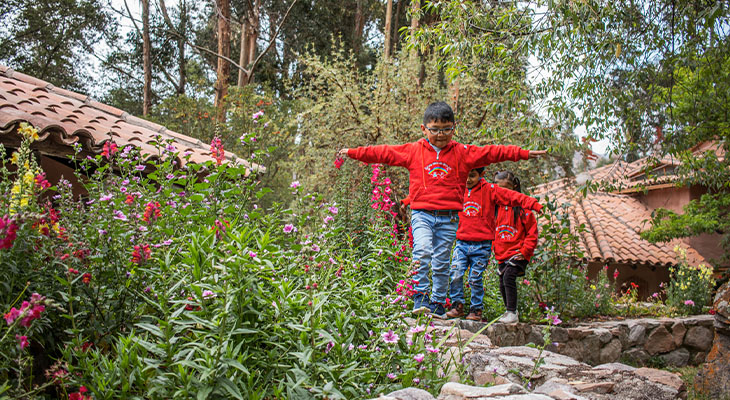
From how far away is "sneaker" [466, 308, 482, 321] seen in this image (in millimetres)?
4361

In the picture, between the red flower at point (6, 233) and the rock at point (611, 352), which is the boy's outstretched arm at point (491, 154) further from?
the red flower at point (6, 233)

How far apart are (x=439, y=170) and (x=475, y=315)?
4.57ft

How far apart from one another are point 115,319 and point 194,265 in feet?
2.03

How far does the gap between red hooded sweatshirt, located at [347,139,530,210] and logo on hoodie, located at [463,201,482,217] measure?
40 cm

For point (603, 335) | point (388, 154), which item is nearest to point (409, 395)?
point (388, 154)

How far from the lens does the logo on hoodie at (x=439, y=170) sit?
4133mm

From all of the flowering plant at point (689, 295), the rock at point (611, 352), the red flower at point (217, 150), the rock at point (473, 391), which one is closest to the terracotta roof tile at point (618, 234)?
the flowering plant at point (689, 295)

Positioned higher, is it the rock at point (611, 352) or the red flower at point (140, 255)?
the red flower at point (140, 255)

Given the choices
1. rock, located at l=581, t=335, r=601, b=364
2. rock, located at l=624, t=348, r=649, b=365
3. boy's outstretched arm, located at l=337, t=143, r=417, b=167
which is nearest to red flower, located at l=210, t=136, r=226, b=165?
boy's outstretched arm, located at l=337, t=143, r=417, b=167

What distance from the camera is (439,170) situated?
4.14m

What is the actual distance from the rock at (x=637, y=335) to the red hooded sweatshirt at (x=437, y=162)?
374 cm

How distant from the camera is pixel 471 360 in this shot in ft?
9.68

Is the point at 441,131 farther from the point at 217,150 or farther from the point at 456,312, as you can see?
the point at 217,150

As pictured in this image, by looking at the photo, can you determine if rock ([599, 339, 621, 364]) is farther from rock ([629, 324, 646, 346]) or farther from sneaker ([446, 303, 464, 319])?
sneaker ([446, 303, 464, 319])
